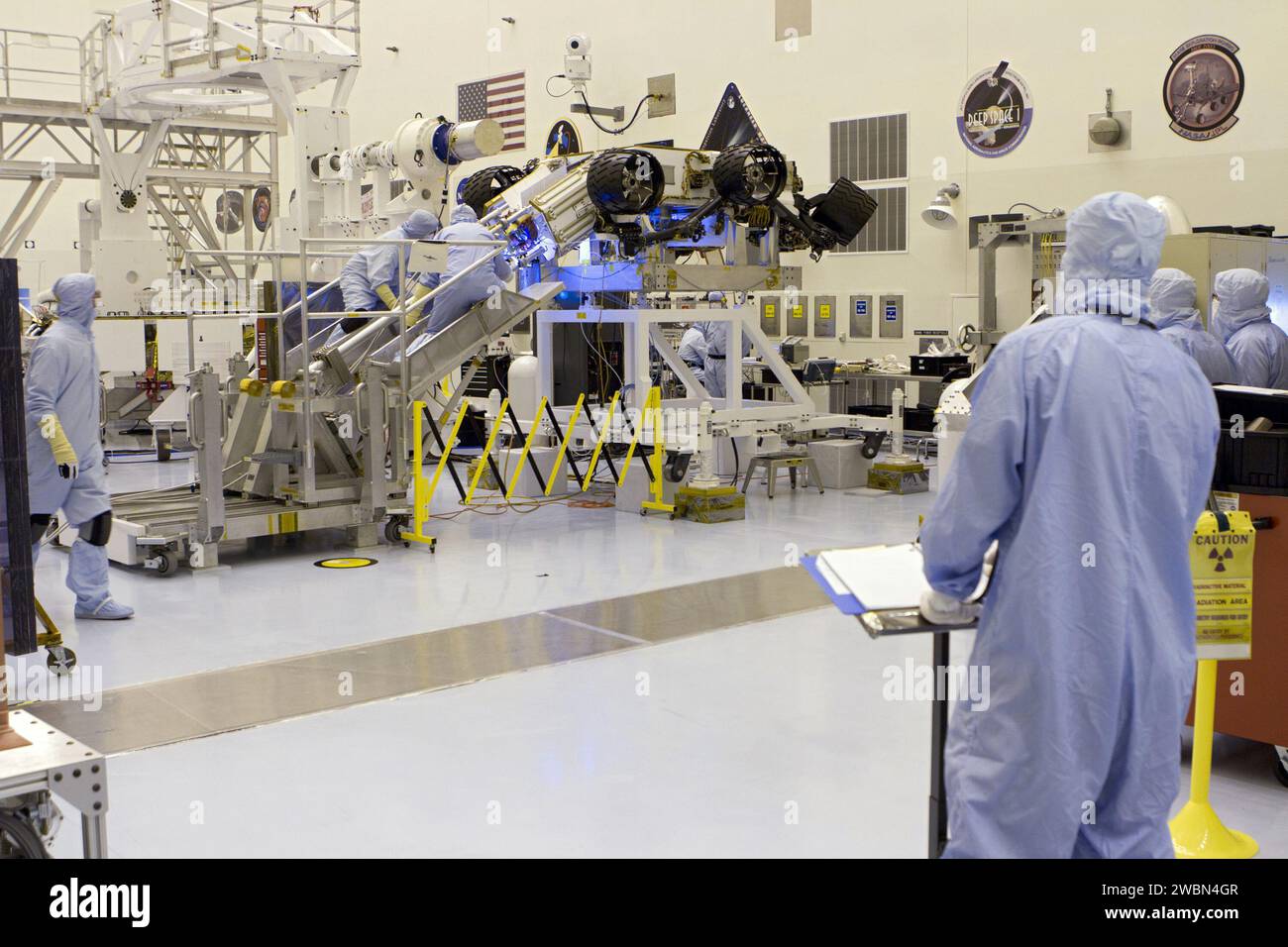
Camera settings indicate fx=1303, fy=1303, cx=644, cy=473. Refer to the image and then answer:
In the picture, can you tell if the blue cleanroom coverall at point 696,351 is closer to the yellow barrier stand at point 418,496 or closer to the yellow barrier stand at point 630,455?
the yellow barrier stand at point 630,455

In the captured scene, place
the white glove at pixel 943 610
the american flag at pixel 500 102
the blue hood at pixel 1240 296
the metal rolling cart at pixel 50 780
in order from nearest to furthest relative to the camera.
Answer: the metal rolling cart at pixel 50 780, the white glove at pixel 943 610, the blue hood at pixel 1240 296, the american flag at pixel 500 102

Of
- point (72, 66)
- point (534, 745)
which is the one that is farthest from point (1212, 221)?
point (72, 66)

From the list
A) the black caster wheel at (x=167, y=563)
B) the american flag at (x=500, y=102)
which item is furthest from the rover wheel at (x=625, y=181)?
the american flag at (x=500, y=102)

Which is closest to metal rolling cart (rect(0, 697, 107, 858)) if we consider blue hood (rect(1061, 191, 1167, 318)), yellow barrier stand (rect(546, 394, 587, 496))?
blue hood (rect(1061, 191, 1167, 318))

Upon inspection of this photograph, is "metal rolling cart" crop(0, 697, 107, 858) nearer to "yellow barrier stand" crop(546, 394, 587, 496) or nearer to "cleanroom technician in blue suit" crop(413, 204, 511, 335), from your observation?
"cleanroom technician in blue suit" crop(413, 204, 511, 335)

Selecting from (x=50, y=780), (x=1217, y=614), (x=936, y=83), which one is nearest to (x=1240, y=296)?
(x=1217, y=614)

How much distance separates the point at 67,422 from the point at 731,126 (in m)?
7.81

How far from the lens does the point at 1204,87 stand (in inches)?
454

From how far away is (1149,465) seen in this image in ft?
9.60

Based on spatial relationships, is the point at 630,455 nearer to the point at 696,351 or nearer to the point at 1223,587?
the point at 696,351

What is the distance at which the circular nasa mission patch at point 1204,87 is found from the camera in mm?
11312

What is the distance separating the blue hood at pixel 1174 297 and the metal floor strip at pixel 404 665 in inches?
90.9
